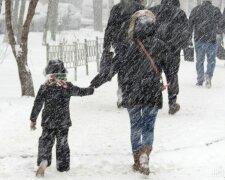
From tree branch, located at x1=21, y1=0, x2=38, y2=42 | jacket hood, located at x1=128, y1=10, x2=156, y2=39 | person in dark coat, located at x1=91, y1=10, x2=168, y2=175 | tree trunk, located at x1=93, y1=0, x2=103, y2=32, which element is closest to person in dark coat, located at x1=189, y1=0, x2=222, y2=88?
tree branch, located at x1=21, y1=0, x2=38, y2=42

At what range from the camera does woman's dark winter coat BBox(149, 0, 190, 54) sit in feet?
33.1

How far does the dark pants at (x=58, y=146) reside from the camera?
20.4ft

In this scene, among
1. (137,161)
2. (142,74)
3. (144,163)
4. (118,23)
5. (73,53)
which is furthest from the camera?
(73,53)

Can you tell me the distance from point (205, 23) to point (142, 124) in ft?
24.2

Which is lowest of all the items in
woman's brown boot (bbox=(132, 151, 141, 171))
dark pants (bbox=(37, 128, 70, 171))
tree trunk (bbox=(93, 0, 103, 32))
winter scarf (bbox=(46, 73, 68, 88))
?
tree trunk (bbox=(93, 0, 103, 32))

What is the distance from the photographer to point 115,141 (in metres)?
7.98

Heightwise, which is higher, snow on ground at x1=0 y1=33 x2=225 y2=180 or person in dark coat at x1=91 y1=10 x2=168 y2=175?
person in dark coat at x1=91 y1=10 x2=168 y2=175

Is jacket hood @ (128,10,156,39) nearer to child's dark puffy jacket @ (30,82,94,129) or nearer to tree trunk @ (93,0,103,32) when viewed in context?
child's dark puffy jacket @ (30,82,94,129)

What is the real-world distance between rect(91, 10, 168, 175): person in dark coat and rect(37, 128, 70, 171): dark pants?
2.75ft

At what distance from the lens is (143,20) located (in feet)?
20.5

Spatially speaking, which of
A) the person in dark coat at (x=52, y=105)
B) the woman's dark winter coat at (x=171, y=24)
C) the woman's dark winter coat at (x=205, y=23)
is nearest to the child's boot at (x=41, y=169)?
the person in dark coat at (x=52, y=105)

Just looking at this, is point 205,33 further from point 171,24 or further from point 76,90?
point 76,90

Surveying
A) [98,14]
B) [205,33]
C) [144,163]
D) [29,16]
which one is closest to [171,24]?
[29,16]

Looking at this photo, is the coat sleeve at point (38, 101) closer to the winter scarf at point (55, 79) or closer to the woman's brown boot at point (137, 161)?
the winter scarf at point (55, 79)
